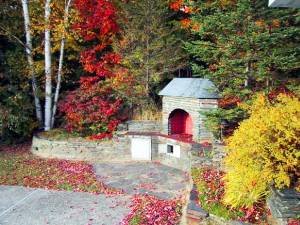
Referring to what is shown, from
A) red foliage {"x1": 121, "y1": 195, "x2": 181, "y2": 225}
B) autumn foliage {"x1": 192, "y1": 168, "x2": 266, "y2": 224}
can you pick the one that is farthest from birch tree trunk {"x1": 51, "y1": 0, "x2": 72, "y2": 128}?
autumn foliage {"x1": 192, "y1": 168, "x2": 266, "y2": 224}

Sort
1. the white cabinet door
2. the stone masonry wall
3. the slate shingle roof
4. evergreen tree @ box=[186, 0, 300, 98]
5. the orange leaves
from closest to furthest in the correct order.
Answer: evergreen tree @ box=[186, 0, 300, 98] → the slate shingle roof → the stone masonry wall → the white cabinet door → the orange leaves

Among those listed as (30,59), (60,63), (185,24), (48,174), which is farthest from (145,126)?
(30,59)

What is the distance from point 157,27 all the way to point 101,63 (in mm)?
2762

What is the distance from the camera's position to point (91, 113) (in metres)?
13.9

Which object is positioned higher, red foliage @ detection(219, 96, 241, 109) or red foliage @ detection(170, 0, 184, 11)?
red foliage @ detection(170, 0, 184, 11)

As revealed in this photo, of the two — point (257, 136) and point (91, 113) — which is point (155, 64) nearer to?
point (91, 113)

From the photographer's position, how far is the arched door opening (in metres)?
13.6

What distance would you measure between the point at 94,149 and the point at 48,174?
7.97ft

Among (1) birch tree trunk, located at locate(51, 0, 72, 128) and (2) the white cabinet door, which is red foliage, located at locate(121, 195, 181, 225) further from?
(1) birch tree trunk, located at locate(51, 0, 72, 128)

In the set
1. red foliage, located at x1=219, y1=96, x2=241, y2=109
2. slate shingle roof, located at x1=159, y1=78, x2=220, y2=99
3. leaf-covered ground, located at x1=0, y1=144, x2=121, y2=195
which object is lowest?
leaf-covered ground, located at x1=0, y1=144, x2=121, y2=195

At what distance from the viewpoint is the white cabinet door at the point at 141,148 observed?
1338cm

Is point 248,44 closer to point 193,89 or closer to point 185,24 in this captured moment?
point 193,89

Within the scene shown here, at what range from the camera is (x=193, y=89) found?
12648 millimetres

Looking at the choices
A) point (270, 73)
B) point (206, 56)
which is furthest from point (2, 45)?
point (270, 73)
